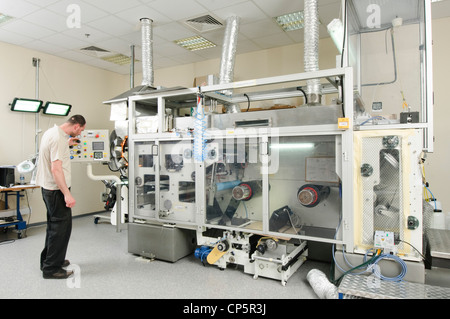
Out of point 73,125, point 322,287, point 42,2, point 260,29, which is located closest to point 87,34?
point 42,2

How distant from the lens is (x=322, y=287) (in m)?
2.30

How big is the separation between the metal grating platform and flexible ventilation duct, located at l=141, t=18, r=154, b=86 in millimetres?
3627

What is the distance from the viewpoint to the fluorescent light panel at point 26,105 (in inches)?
181

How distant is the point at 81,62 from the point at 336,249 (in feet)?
18.8

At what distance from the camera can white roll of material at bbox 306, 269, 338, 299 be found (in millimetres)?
2219

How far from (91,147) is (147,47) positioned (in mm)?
1634

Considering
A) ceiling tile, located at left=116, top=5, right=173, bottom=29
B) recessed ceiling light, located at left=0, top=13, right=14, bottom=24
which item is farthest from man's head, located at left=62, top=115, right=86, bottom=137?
recessed ceiling light, located at left=0, top=13, right=14, bottom=24

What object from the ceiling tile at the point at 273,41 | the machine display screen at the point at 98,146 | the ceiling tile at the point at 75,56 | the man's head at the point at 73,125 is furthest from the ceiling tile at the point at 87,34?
the ceiling tile at the point at 273,41

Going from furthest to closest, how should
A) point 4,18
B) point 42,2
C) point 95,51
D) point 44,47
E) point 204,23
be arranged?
point 95,51, point 44,47, point 204,23, point 4,18, point 42,2

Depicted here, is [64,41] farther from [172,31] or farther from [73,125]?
[73,125]

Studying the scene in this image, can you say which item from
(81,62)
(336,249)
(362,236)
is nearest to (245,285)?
(336,249)

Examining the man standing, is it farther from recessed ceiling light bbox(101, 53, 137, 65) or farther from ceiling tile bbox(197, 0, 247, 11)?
recessed ceiling light bbox(101, 53, 137, 65)

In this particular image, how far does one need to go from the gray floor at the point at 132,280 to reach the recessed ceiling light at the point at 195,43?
3.41 metres

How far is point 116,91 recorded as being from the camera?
21.1ft
